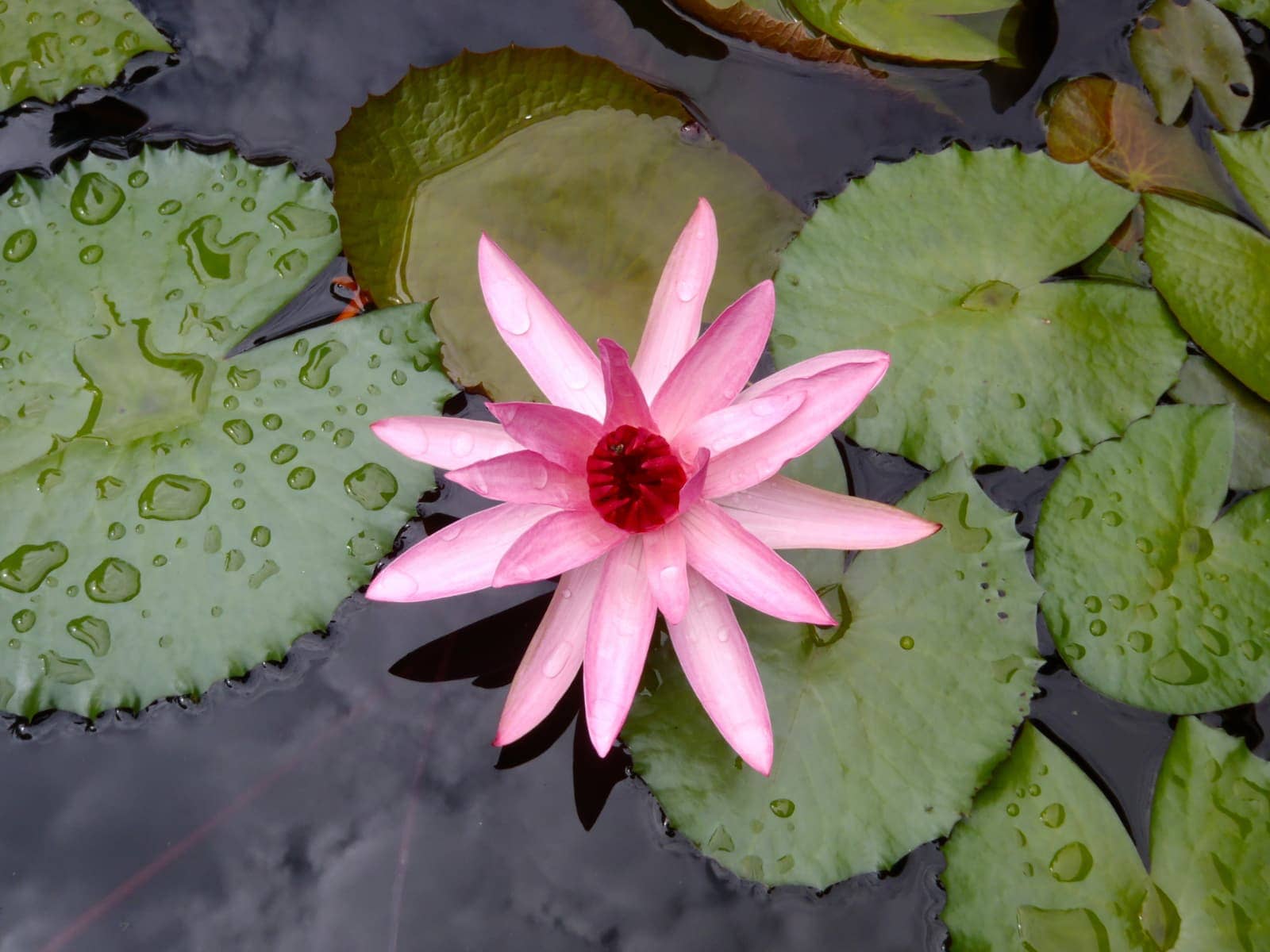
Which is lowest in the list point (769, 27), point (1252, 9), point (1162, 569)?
point (1162, 569)

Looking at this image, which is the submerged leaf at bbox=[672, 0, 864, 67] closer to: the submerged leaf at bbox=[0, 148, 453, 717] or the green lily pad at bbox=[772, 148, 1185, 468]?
the green lily pad at bbox=[772, 148, 1185, 468]

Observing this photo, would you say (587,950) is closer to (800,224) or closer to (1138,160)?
(800,224)

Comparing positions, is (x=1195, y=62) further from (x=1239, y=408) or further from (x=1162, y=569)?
(x=1162, y=569)

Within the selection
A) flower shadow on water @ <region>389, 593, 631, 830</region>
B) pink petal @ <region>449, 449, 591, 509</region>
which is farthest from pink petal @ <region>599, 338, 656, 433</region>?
flower shadow on water @ <region>389, 593, 631, 830</region>

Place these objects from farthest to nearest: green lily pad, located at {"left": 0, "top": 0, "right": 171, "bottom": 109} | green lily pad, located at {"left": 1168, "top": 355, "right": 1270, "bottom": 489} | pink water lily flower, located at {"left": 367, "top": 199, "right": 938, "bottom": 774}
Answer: green lily pad, located at {"left": 0, "top": 0, "right": 171, "bottom": 109} < green lily pad, located at {"left": 1168, "top": 355, "right": 1270, "bottom": 489} < pink water lily flower, located at {"left": 367, "top": 199, "right": 938, "bottom": 774}

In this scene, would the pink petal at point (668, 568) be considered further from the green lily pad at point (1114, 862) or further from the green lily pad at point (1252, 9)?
the green lily pad at point (1252, 9)

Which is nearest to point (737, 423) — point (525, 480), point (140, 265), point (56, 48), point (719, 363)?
point (719, 363)
